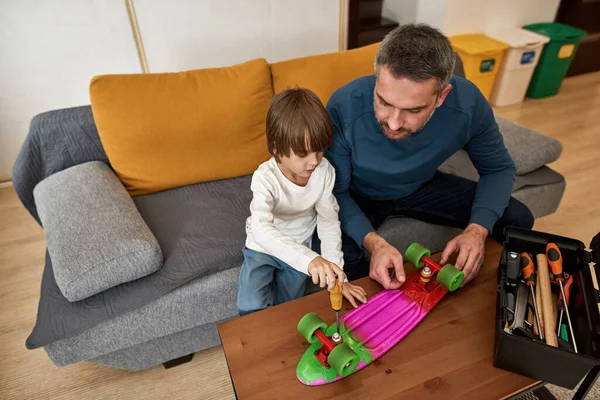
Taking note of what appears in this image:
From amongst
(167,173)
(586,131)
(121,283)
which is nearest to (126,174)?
(167,173)

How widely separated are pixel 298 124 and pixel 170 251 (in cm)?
62

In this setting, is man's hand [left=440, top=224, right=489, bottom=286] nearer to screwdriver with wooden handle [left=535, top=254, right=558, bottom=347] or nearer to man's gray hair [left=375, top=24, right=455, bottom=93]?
screwdriver with wooden handle [left=535, top=254, right=558, bottom=347]

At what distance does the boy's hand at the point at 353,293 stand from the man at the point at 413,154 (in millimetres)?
69

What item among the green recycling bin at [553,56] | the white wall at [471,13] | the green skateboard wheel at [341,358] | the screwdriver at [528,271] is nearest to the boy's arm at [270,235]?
the green skateboard wheel at [341,358]

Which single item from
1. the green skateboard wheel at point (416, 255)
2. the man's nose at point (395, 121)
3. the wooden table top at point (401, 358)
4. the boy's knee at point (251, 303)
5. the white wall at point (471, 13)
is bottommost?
the boy's knee at point (251, 303)

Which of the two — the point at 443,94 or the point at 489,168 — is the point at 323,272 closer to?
the point at 443,94

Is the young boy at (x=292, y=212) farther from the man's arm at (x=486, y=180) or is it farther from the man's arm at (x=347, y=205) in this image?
the man's arm at (x=486, y=180)

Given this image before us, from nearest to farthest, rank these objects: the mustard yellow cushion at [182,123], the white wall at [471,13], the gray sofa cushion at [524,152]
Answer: the mustard yellow cushion at [182,123] → the gray sofa cushion at [524,152] → the white wall at [471,13]

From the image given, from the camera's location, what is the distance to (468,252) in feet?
3.75

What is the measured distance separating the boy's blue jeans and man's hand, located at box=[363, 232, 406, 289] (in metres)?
0.25

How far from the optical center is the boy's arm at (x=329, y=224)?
1268 mm

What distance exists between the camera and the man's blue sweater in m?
1.28

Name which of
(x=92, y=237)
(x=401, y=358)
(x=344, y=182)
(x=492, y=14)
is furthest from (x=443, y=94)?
(x=492, y=14)

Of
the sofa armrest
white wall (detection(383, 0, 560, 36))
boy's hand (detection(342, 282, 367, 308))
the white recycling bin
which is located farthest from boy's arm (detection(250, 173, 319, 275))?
the white recycling bin
